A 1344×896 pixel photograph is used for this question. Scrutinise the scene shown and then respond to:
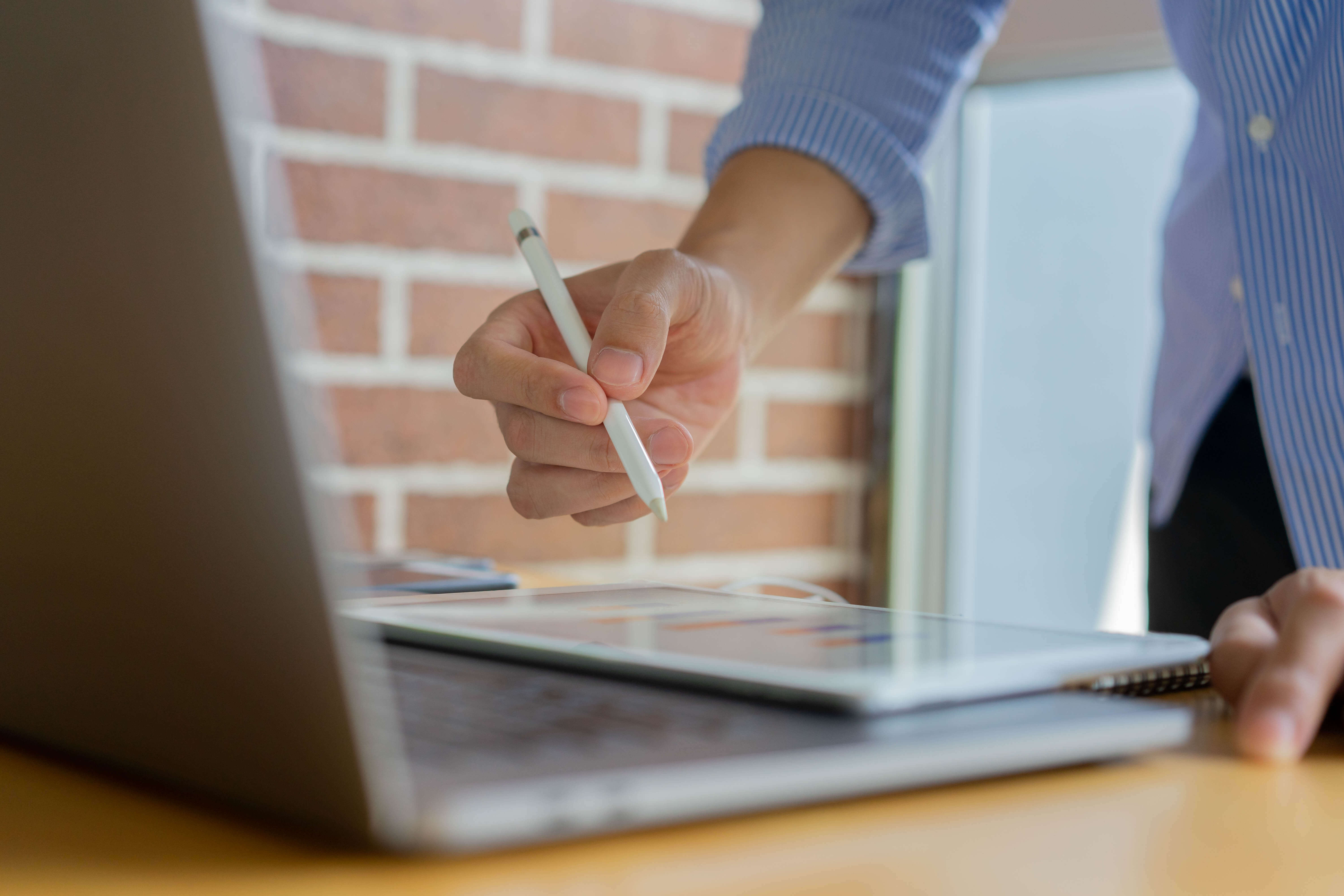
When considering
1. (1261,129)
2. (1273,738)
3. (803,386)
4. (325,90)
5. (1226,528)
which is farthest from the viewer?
(803,386)

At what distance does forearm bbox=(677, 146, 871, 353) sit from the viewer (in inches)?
29.2

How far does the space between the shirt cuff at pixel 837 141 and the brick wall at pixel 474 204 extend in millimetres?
292

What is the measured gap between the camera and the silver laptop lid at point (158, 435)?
21 centimetres

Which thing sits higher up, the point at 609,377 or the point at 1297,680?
the point at 609,377

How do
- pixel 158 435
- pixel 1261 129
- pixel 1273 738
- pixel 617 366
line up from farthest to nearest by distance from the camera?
pixel 1261 129, pixel 617 366, pixel 1273 738, pixel 158 435

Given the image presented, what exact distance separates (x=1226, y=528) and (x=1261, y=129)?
0.26m

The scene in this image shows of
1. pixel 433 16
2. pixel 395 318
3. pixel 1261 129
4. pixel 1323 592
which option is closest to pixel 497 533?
pixel 395 318

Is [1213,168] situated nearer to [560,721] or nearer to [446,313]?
[446,313]

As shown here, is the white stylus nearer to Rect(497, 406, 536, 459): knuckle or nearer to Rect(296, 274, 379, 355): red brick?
Rect(497, 406, 536, 459): knuckle

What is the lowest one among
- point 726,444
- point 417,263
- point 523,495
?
point 523,495

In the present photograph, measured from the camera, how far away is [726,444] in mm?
1197

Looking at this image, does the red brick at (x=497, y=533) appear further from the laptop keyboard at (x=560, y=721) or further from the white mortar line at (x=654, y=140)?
the laptop keyboard at (x=560, y=721)

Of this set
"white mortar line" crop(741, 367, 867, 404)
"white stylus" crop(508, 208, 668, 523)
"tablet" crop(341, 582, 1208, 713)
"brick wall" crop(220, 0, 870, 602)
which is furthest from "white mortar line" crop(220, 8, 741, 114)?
"tablet" crop(341, 582, 1208, 713)

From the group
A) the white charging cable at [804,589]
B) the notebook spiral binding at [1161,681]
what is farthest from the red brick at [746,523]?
the notebook spiral binding at [1161,681]
